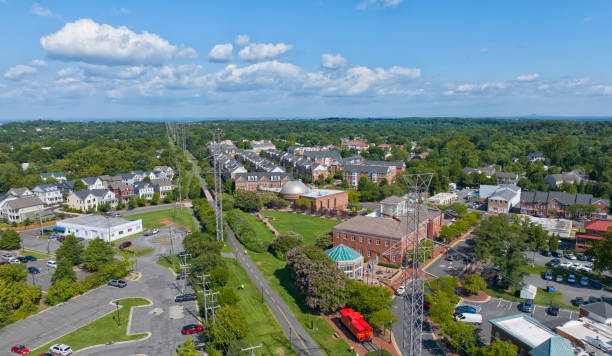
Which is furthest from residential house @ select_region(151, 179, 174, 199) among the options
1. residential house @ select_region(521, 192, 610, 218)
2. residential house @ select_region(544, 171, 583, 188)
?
residential house @ select_region(544, 171, 583, 188)

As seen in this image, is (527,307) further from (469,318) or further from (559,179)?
(559,179)

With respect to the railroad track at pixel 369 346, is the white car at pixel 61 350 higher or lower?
higher

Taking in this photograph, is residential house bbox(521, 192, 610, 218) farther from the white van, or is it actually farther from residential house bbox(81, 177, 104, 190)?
residential house bbox(81, 177, 104, 190)

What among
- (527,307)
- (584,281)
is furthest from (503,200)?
(527,307)

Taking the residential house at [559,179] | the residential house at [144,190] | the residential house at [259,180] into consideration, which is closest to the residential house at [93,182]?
the residential house at [144,190]

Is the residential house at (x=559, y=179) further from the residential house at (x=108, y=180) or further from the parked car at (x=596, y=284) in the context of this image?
the residential house at (x=108, y=180)

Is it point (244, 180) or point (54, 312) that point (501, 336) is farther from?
point (244, 180)
